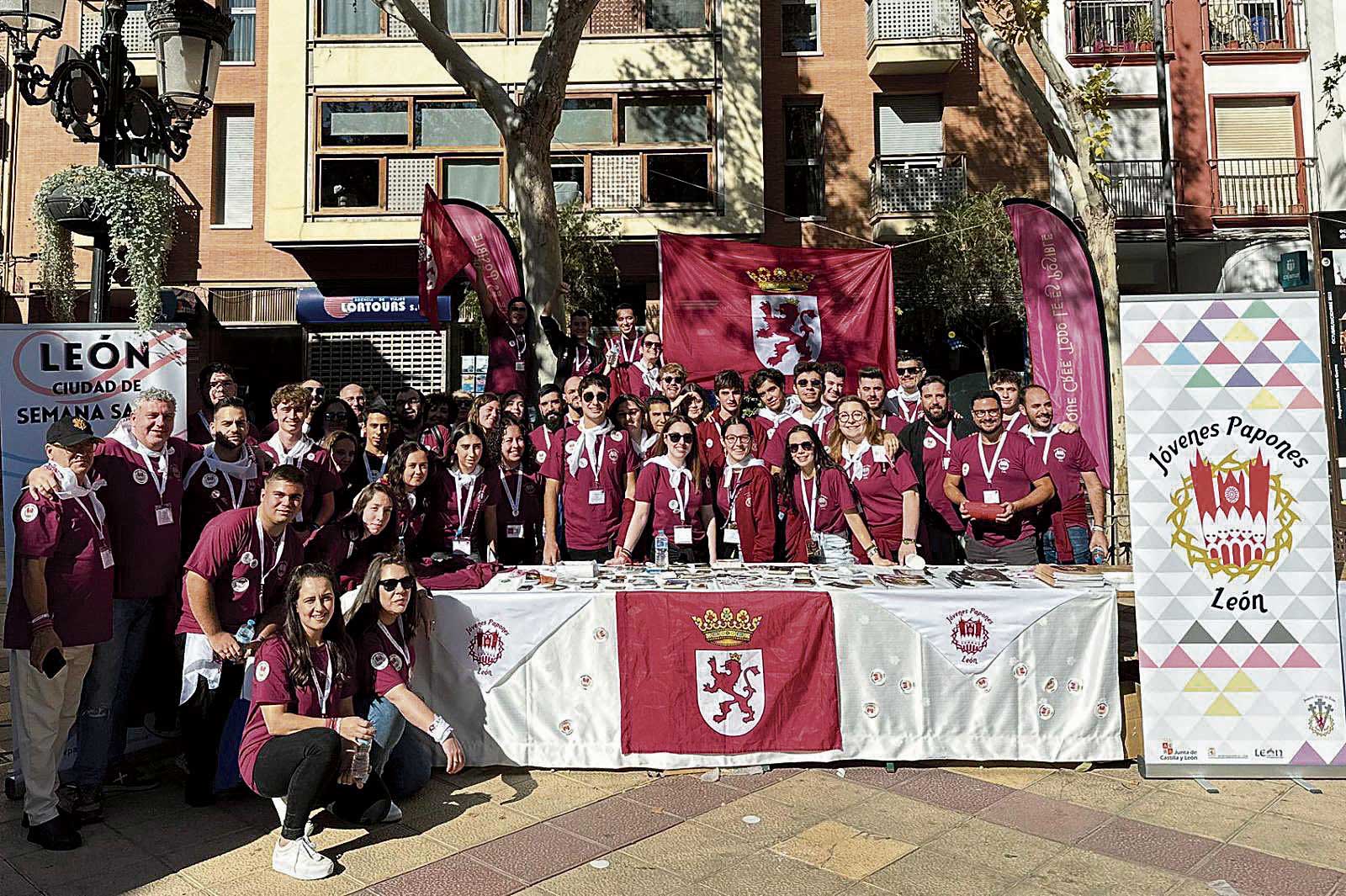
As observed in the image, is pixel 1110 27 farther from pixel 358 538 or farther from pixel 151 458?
pixel 151 458

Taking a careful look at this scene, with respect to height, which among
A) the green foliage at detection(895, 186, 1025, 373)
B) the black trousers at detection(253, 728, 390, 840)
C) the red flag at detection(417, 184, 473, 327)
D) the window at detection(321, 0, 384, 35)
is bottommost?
the black trousers at detection(253, 728, 390, 840)

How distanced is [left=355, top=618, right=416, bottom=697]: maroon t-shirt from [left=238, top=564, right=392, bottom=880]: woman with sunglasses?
6.1 inches

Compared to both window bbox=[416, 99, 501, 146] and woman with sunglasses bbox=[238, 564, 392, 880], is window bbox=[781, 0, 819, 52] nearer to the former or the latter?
window bbox=[416, 99, 501, 146]

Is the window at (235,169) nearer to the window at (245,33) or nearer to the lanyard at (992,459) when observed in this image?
the window at (245,33)

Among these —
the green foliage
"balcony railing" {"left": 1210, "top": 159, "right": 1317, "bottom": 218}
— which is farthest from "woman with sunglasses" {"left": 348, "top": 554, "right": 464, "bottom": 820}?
"balcony railing" {"left": 1210, "top": 159, "right": 1317, "bottom": 218}

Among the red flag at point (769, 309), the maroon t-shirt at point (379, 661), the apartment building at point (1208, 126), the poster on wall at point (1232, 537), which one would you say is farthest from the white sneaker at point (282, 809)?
the apartment building at point (1208, 126)

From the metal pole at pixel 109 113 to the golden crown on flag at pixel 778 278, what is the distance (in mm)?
5719

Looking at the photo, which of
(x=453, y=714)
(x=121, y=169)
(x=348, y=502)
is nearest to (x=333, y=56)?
(x=121, y=169)

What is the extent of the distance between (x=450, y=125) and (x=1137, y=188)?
42.6 ft

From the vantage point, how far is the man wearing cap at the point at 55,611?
13.7ft

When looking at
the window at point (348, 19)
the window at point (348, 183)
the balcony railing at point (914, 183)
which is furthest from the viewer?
the balcony railing at point (914, 183)

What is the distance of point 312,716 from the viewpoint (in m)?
4.26

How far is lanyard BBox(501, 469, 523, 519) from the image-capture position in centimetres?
657

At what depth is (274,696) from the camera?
4.17m
